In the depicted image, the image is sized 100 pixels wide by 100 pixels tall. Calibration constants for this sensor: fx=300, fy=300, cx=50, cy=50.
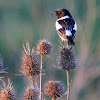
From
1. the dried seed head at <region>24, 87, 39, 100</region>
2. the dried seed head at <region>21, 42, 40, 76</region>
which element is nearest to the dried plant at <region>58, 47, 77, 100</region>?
the dried seed head at <region>21, 42, 40, 76</region>

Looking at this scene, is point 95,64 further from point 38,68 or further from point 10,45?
point 38,68

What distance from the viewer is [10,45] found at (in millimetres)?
16859

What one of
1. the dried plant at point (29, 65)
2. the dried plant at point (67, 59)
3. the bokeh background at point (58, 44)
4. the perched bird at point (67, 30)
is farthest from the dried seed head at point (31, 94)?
the bokeh background at point (58, 44)

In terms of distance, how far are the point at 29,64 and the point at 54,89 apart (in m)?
0.67

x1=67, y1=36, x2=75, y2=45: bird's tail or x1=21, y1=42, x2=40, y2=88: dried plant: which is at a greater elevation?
x1=67, y1=36, x2=75, y2=45: bird's tail

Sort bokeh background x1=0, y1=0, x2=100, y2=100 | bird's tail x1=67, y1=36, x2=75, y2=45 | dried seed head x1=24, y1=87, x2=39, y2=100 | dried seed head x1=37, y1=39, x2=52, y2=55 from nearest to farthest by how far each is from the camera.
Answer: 1. dried seed head x1=24, y1=87, x2=39, y2=100
2. dried seed head x1=37, y1=39, x2=52, y2=55
3. bird's tail x1=67, y1=36, x2=75, y2=45
4. bokeh background x1=0, y1=0, x2=100, y2=100

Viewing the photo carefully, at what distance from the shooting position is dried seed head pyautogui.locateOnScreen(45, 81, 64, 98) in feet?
18.6

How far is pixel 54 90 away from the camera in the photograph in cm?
568

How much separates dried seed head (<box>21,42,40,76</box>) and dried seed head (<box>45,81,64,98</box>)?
36 centimetres

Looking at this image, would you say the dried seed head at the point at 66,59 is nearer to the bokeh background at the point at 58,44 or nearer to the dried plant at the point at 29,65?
the dried plant at the point at 29,65

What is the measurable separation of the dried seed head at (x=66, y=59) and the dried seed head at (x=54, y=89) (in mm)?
426

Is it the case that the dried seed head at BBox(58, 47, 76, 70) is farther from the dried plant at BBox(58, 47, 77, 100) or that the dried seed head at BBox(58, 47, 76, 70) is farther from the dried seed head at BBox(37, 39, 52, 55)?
the dried seed head at BBox(37, 39, 52, 55)

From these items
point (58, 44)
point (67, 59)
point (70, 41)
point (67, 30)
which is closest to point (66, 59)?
point (67, 59)

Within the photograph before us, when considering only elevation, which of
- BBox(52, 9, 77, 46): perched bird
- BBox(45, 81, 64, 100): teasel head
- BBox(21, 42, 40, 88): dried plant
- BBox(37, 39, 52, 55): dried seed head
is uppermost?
BBox(52, 9, 77, 46): perched bird
